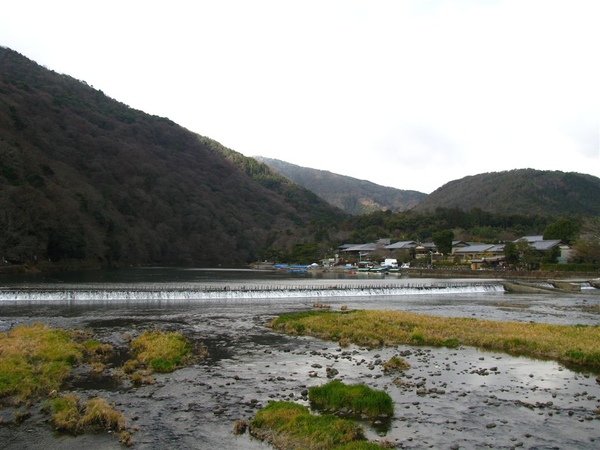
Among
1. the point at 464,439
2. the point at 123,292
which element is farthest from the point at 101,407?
the point at 123,292

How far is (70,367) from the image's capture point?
16984mm

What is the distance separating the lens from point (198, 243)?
134m

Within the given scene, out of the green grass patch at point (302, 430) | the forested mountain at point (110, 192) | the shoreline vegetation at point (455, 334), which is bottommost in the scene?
the shoreline vegetation at point (455, 334)

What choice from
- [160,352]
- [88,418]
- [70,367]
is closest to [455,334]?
[160,352]

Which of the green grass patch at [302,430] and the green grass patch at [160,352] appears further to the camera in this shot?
the green grass patch at [160,352]

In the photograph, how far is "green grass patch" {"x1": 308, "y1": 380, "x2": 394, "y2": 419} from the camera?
12.8 metres

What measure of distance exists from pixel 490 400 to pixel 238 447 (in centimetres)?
740

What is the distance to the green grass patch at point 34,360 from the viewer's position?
14273 mm

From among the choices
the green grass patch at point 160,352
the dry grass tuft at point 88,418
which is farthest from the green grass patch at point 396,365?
the dry grass tuft at point 88,418

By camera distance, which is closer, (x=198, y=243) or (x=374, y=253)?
(x=374, y=253)

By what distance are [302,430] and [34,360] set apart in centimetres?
1095

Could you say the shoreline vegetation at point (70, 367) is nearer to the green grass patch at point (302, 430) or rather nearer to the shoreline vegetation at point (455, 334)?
the green grass patch at point (302, 430)

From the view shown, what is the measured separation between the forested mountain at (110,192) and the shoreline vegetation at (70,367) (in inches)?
2157

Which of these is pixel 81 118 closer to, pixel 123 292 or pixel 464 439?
pixel 123 292
